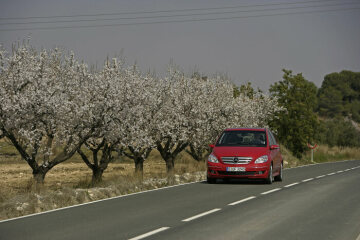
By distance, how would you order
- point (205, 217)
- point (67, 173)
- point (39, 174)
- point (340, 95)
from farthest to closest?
point (340, 95)
point (67, 173)
point (39, 174)
point (205, 217)

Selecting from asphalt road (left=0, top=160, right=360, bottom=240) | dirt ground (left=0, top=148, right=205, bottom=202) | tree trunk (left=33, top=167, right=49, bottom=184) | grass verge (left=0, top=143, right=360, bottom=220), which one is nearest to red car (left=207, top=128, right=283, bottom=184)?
asphalt road (left=0, top=160, right=360, bottom=240)

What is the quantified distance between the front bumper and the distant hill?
96155 mm

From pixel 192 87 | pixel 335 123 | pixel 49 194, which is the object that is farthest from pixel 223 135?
pixel 335 123

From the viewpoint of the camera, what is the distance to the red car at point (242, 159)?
17.7 meters

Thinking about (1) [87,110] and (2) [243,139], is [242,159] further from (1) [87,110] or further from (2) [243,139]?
(1) [87,110]

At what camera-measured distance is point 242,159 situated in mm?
17766

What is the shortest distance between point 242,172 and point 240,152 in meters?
0.61

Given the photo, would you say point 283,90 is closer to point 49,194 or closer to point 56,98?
point 56,98

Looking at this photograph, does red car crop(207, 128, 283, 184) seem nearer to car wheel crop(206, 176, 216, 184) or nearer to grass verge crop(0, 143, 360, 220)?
car wheel crop(206, 176, 216, 184)

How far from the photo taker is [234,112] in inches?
1241

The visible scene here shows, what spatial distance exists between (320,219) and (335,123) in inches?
2456

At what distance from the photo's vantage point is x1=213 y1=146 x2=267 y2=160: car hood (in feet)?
58.4

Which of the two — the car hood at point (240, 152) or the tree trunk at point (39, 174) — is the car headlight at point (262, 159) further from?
the tree trunk at point (39, 174)

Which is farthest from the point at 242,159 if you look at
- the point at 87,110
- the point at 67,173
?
the point at 67,173
